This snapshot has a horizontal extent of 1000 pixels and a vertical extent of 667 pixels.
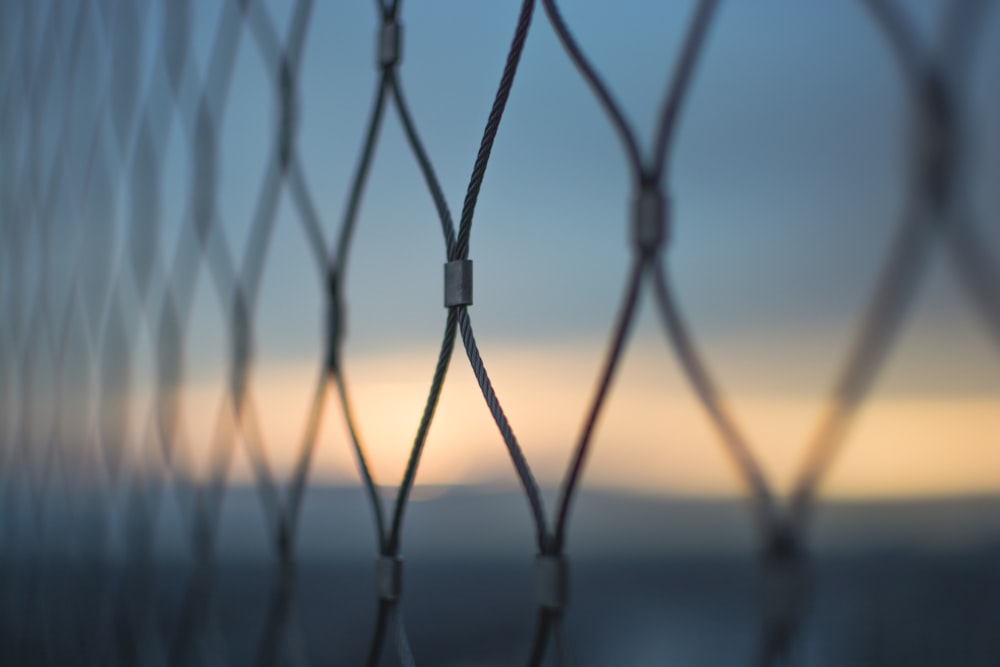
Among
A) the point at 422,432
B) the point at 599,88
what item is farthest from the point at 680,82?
the point at 422,432

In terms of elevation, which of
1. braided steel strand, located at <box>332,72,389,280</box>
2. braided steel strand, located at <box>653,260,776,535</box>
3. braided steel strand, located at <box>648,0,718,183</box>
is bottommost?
braided steel strand, located at <box>653,260,776,535</box>

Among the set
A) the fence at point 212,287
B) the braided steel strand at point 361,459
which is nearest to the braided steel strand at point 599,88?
the fence at point 212,287

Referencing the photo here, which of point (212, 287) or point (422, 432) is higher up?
point (212, 287)

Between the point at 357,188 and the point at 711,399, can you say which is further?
the point at 357,188

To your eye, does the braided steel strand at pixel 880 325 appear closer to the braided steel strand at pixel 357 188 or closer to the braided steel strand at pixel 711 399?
the braided steel strand at pixel 711 399

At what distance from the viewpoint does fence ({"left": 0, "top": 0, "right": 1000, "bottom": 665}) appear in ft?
0.62

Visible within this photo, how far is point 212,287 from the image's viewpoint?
47cm

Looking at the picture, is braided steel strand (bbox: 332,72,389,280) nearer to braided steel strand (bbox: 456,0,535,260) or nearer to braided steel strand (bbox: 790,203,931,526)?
braided steel strand (bbox: 456,0,535,260)

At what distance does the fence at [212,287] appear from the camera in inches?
7.5

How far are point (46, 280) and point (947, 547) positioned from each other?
2.06ft

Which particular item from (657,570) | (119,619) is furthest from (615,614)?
(119,619)

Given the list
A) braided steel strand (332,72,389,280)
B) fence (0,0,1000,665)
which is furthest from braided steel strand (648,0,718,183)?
braided steel strand (332,72,389,280)

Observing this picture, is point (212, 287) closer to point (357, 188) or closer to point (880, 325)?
point (357, 188)

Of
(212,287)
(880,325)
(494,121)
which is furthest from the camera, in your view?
(212,287)
